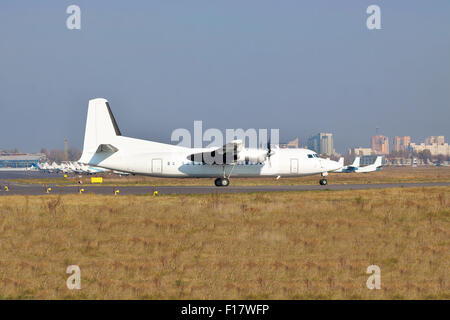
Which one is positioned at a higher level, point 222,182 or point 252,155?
point 252,155

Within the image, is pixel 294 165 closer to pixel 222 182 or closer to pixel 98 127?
pixel 222 182

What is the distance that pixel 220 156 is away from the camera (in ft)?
155

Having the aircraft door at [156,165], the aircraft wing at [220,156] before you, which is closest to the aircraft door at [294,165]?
the aircraft wing at [220,156]

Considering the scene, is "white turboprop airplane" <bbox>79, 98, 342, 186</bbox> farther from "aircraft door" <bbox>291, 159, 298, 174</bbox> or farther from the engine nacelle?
"aircraft door" <bbox>291, 159, 298, 174</bbox>

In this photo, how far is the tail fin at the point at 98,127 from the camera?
45.1 metres

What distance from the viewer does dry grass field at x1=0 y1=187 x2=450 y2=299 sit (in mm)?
14702

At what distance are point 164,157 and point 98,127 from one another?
640 cm

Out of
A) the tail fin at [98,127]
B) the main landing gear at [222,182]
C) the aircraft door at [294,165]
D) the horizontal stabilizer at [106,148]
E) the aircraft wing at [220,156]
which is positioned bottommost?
the main landing gear at [222,182]

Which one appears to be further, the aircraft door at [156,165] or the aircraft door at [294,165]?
the aircraft door at [294,165]

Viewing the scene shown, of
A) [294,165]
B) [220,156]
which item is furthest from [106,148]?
[294,165]

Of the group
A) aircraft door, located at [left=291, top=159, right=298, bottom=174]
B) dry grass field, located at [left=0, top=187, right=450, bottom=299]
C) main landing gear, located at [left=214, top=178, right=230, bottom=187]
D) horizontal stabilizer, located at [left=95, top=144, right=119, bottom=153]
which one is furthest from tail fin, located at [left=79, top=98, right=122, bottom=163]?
aircraft door, located at [left=291, top=159, right=298, bottom=174]

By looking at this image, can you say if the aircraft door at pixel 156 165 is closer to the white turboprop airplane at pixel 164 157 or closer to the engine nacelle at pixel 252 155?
the white turboprop airplane at pixel 164 157

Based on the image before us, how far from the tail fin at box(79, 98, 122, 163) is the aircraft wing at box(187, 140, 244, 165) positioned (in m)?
7.35
